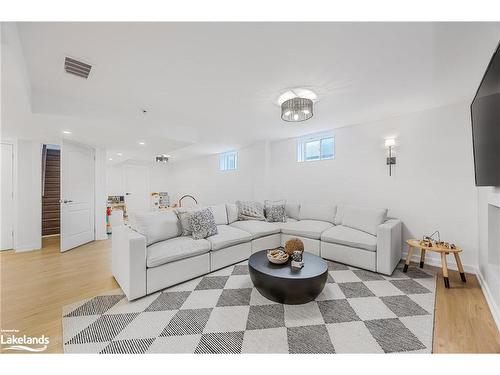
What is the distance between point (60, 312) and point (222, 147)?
4.56m

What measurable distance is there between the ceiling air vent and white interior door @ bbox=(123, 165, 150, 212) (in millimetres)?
6292

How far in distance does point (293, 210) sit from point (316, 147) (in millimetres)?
1475

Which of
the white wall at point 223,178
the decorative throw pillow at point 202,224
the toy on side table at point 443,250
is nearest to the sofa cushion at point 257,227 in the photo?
the decorative throw pillow at point 202,224

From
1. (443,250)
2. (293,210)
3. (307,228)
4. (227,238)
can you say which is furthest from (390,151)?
(227,238)

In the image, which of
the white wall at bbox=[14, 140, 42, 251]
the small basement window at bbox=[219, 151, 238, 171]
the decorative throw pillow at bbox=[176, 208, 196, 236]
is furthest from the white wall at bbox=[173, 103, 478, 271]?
the white wall at bbox=[14, 140, 42, 251]

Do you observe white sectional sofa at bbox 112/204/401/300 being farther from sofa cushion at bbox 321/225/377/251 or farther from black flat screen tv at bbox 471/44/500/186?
black flat screen tv at bbox 471/44/500/186

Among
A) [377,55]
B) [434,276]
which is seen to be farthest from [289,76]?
[434,276]

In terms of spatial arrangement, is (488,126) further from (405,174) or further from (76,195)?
(76,195)

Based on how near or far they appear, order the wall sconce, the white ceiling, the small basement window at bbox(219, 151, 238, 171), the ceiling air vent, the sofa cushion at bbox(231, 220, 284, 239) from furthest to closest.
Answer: the small basement window at bbox(219, 151, 238, 171) → the sofa cushion at bbox(231, 220, 284, 239) → the wall sconce → the ceiling air vent → the white ceiling

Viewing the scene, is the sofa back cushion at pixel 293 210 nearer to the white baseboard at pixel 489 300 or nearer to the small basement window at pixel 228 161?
the small basement window at pixel 228 161

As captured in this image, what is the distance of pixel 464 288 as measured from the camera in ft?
7.50

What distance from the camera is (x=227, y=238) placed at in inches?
115

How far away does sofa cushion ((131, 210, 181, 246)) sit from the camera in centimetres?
251

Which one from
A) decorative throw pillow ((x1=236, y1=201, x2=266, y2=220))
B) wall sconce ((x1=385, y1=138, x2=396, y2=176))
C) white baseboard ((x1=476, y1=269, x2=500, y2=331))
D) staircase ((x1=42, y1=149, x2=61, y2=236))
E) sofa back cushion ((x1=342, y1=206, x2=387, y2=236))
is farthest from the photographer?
staircase ((x1=42, y1=149, x2=61, y2=236))
